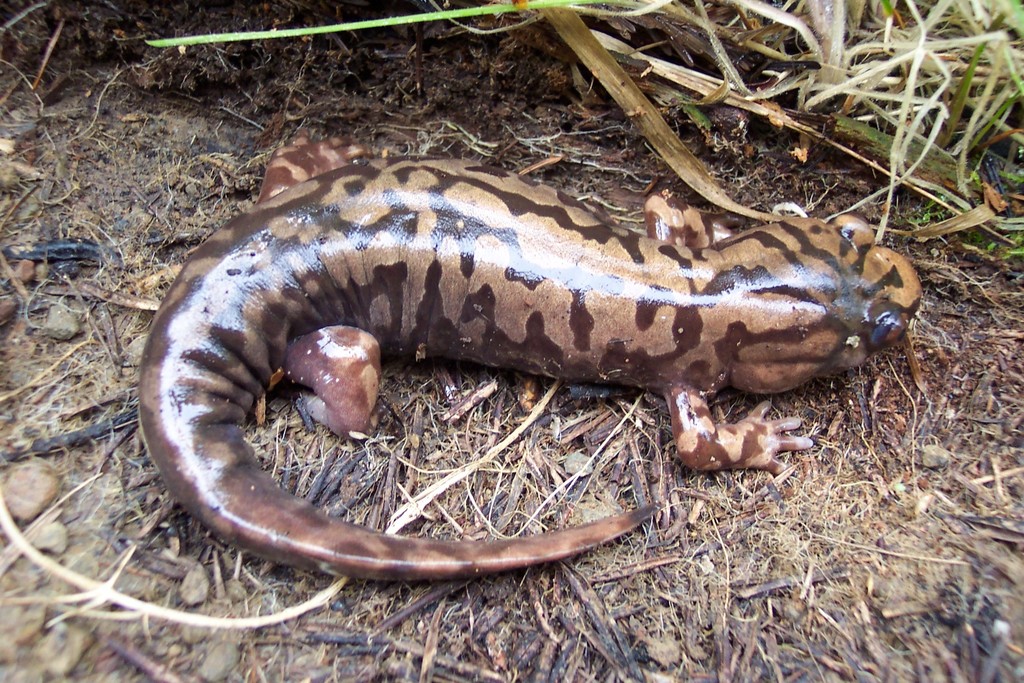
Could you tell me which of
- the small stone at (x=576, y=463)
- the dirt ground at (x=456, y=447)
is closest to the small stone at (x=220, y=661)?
the dirt ground at (x=456, y=447)

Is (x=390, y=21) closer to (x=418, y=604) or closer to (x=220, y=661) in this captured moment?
(x=418, y=604)

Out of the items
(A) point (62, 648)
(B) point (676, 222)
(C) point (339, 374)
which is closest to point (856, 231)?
(B) point (676, 222)

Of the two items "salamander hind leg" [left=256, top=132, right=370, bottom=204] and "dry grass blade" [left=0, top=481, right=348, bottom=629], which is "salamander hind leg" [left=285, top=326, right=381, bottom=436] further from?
"dry grass blade" [left=0, top=481, right=348, bottom=629]

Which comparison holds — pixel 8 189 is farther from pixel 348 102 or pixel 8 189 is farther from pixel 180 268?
pixel 348 102

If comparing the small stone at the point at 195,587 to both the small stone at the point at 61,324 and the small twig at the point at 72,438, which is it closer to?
the small twig at the point at 72,438

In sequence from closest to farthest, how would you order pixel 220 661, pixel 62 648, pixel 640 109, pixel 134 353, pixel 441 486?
pixel 62 648, pixel 220 661, pixel 441 486, pixel 134 353, pixel 640 109

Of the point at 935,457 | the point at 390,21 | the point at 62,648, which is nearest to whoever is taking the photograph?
the point at 62,648

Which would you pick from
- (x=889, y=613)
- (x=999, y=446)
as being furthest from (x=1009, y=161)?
(x=889, y=613)
